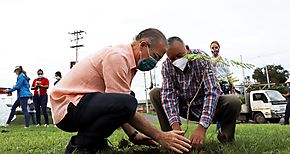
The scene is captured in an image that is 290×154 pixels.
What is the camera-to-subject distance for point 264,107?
15.6 m

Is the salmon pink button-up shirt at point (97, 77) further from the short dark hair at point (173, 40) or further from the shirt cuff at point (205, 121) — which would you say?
the shirt cuff at point (205, 121)

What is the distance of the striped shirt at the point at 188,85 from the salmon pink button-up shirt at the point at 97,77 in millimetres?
722

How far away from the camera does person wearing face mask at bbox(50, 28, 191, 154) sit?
2.13 metres

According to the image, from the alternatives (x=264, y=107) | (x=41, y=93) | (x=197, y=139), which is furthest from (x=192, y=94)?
(x=264, y=107)

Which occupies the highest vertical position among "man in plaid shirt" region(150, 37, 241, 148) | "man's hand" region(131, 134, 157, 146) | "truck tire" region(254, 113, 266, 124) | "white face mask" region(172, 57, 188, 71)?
"white face mask" region(172, 57, 188, 71)

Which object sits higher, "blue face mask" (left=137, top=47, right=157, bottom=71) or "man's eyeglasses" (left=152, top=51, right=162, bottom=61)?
"man's eyeglasses" (left=152, top=51, right=162, bottom=61)

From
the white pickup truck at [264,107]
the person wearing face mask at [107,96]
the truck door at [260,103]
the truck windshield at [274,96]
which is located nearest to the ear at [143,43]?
the person wearing face mask at [107,96]

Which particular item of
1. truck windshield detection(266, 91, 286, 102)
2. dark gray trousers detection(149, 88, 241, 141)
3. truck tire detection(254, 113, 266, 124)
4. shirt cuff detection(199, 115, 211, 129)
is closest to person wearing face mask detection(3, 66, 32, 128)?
dark gray trousers detection(149, 88, 241, 141)

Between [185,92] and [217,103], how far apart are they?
0.97ft

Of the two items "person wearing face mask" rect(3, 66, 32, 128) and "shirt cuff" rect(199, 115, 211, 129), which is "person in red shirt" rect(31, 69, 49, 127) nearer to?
"person wearing face mask" rect(3, 66, 32, 128)

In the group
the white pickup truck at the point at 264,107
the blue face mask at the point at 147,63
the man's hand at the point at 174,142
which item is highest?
the blue face mask at the point at 147,63

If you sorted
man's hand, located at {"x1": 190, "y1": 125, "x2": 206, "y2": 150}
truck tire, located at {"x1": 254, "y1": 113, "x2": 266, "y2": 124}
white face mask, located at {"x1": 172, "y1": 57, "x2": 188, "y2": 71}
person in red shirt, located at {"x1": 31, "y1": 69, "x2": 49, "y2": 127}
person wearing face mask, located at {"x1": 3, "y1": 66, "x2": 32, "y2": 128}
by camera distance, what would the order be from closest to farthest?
man's hand, located at {"x1": 190, "y1": 125, "x2": 206, "y2": 150}, white face mask, located at {"x1": 172, "y1": 57, "x2": 188, "y2": 71}, person wearing face mask, located at {"x1": 3, "y1": 66, "x2": 32, "y2": 128}, person in red shirt, located at {"x1": 31, "y1": 69, "x2": 49, "y2": 127}, truck tire, located at {"x1": 254, "y1": 113, "x2": 266, "y2": 124}

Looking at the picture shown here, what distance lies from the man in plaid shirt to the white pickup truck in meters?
13.1

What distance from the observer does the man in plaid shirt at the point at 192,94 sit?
9.07ft
